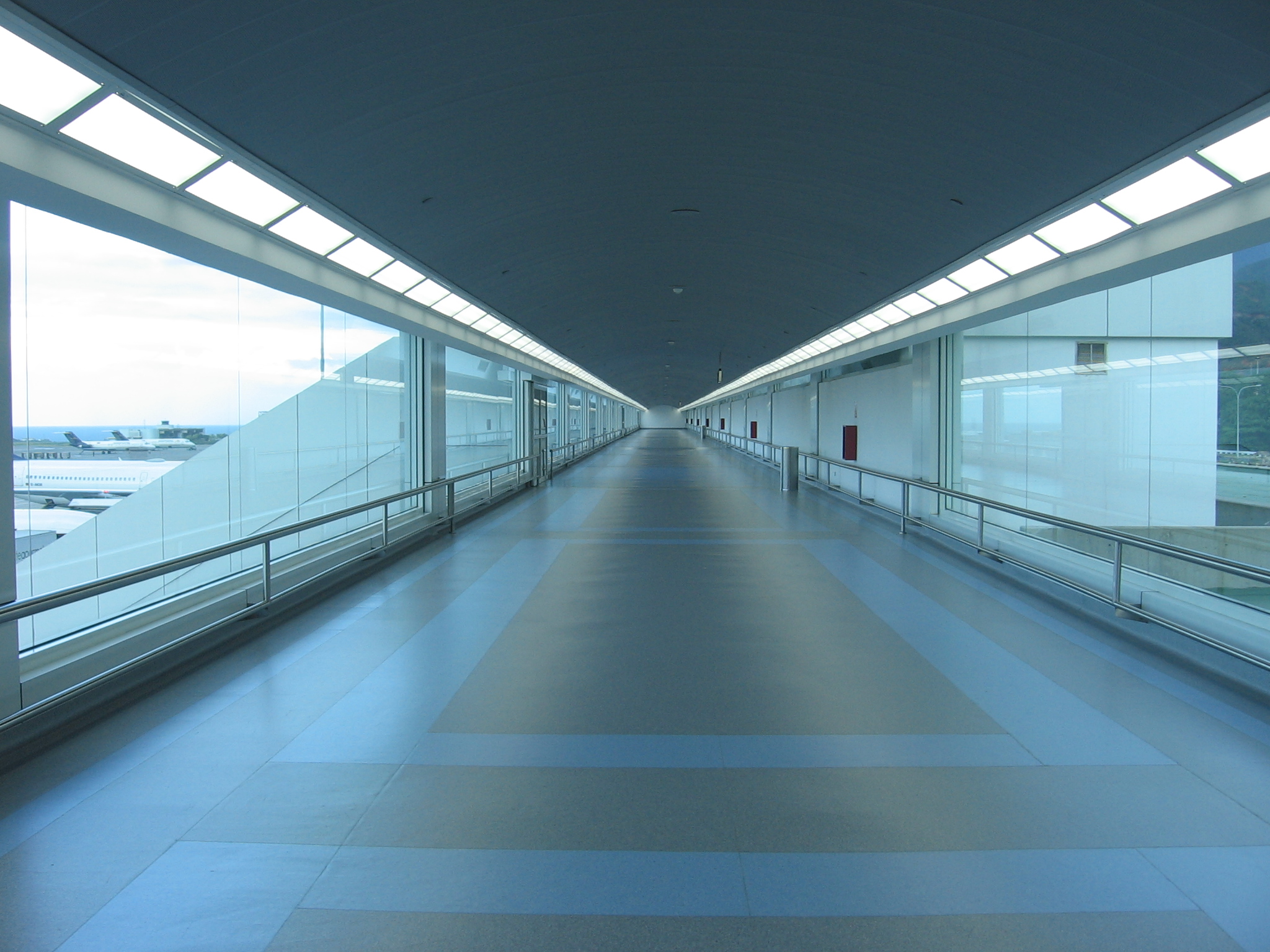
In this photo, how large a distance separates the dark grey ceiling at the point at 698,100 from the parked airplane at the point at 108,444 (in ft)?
9.32

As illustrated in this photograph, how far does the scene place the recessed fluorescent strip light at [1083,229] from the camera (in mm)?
5770

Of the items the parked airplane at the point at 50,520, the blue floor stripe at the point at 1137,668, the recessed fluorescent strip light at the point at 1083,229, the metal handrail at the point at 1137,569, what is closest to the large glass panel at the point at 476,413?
the parked airplane at the point at 50,520

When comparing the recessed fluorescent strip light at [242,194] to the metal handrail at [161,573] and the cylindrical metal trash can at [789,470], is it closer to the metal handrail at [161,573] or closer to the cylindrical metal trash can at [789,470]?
the metal handrail at [161,573]

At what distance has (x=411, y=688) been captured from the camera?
441 centimetres

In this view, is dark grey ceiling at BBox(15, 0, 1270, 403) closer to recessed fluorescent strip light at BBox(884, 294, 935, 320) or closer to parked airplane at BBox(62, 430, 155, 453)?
recessed fluorescent strip light at BBox(884, 294, 935, 320)

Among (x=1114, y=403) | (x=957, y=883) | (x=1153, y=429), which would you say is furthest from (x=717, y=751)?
(x=1114, y=403)

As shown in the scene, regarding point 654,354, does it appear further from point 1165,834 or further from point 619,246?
point 1165,834

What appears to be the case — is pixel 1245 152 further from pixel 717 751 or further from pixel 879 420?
pixel 879 420

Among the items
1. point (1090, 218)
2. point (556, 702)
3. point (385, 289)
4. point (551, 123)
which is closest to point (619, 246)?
point (385, 289)

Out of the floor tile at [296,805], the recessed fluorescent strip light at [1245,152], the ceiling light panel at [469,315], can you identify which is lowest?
the floor tile at [296,805]

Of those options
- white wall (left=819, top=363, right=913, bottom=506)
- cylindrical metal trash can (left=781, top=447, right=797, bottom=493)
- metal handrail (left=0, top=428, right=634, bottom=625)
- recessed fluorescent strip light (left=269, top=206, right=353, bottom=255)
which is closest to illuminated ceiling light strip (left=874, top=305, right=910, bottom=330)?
white wall (left=819, top=363, right=913, bottom=506)

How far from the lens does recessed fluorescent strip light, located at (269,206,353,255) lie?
5941 mm

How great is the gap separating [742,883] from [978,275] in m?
7.44

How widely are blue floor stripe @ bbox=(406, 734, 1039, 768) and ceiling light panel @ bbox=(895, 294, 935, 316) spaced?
741cm
